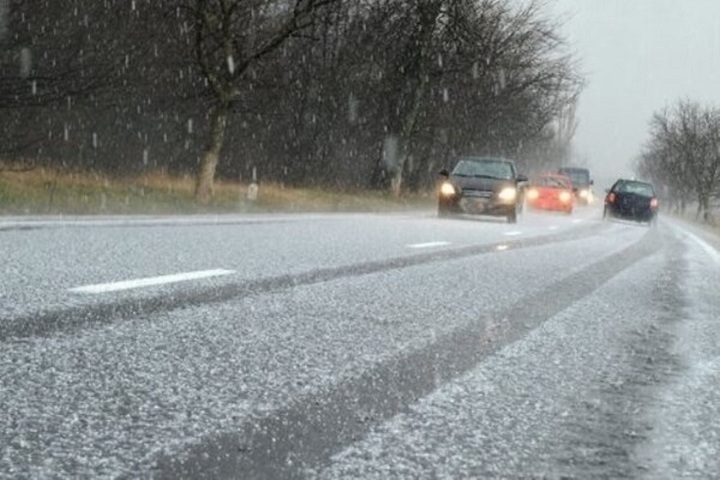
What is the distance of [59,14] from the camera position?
21578 mm

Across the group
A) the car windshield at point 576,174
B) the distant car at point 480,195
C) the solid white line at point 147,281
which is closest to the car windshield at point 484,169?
the distant car at point 480,195

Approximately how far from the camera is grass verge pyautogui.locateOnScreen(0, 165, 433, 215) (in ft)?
46.3

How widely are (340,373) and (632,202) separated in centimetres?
2724

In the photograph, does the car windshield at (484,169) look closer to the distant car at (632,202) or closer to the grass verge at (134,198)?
the grass verge at (134,198)

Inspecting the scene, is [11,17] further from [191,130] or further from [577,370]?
[577,370]

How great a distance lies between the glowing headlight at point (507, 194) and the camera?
19.3 meters

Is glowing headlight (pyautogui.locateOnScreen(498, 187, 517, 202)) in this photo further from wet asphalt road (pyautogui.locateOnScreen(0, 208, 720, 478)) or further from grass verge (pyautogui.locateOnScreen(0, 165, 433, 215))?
wet asphalt road (pyautogui.locateOnScreen(0, 208, 720, 478))

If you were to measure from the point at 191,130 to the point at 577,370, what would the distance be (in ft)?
91.7

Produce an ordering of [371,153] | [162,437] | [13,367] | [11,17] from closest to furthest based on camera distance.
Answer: [162,437] → [13,367] → [11,17] → [371,153]

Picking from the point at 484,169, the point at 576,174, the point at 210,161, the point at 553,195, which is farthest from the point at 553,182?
the point at 576,174

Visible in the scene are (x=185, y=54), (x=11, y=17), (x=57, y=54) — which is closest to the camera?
(x=11, y=17)

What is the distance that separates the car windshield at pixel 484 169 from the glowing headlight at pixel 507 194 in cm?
75

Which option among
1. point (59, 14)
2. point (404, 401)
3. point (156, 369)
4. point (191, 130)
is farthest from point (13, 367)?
point (191, 130)

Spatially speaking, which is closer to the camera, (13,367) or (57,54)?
(13,367)
